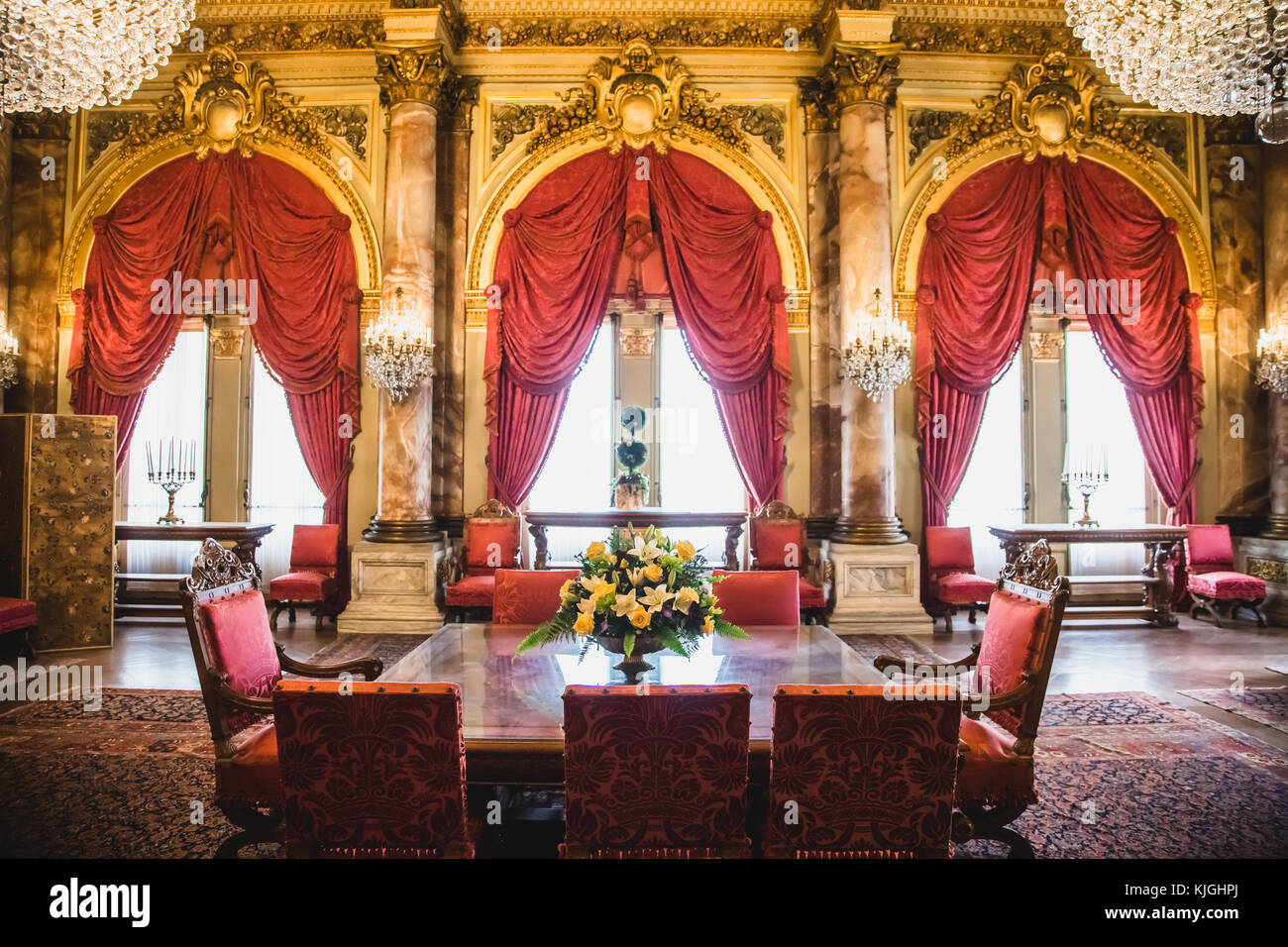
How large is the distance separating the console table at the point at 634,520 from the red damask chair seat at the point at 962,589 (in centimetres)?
170

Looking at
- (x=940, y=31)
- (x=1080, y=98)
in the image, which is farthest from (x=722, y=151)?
(x=1080, y=98)

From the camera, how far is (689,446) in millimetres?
7102

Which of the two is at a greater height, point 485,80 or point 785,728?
point 485,80

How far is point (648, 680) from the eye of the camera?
230 centimetres

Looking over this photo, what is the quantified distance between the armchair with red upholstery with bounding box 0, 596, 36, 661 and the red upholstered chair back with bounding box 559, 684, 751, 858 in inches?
206

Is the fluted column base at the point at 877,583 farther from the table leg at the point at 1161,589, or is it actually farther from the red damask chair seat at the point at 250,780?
the red damask chair seat at the point at 250,780

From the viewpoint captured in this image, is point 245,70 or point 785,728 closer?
point 785,728

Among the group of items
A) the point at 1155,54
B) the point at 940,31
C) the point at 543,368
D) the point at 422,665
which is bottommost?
the point at 422,665

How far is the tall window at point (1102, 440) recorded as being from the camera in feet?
23.7

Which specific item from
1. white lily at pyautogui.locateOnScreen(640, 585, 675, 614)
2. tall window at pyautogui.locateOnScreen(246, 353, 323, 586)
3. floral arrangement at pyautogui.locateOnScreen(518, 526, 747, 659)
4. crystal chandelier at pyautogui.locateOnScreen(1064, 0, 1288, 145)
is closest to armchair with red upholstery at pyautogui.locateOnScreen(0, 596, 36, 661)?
tall window at pyautogui.locateOnScreen(246, 353, 323, 586)

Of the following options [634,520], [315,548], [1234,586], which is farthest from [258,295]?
[1234,586]
